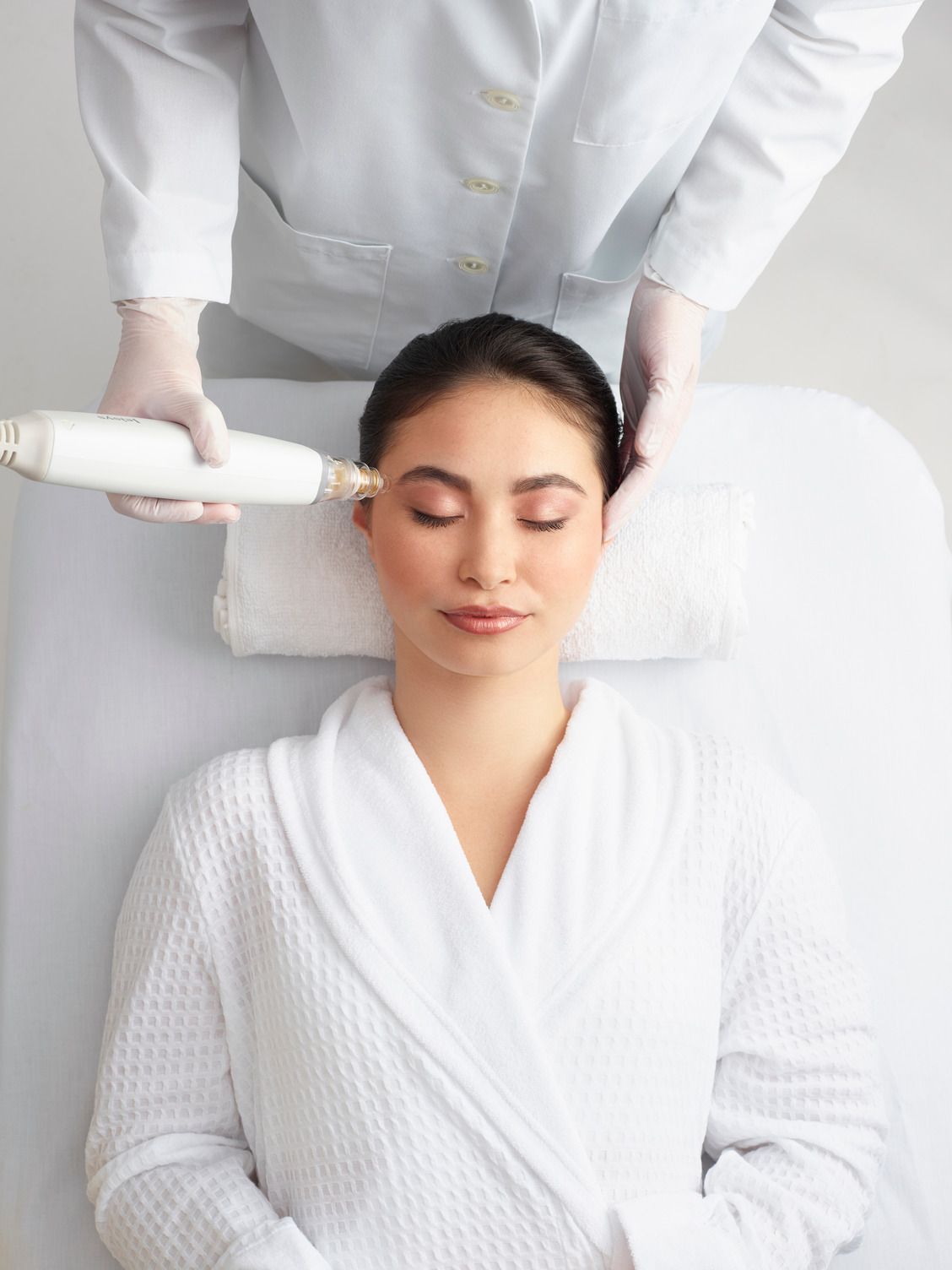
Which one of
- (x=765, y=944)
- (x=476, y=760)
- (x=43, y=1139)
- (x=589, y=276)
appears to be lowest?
(x=43, y=1139)

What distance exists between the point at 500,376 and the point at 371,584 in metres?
0.35

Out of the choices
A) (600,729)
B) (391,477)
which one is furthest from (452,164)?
(600,729)

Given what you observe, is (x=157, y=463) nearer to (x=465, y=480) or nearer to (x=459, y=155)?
(x=465, y=480)

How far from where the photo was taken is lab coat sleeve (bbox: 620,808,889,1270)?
4.42ft

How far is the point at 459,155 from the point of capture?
1.40 metres

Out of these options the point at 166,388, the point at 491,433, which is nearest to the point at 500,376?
the point at 491,433

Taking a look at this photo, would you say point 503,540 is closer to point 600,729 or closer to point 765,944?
point 600,729

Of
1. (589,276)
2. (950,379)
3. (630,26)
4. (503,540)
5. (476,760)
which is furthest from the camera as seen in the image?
(950,379)

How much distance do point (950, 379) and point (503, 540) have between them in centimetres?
177

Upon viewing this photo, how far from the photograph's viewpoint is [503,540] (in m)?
1.38

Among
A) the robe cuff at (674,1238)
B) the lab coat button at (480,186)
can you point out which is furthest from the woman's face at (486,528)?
the robe cuff at (674,1238)

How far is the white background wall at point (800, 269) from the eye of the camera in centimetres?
267

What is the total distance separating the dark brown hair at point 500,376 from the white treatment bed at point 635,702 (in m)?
0.28

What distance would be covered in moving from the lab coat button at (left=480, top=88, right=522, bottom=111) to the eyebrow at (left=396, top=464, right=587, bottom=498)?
0.40 m
